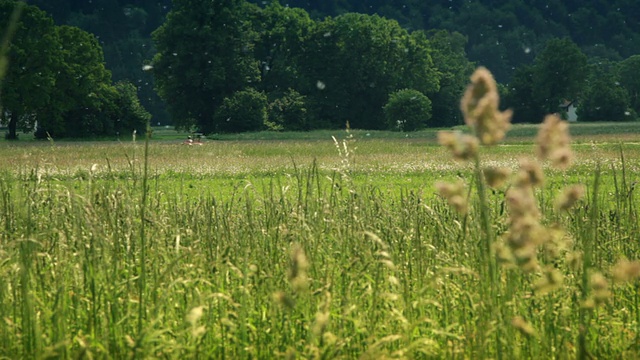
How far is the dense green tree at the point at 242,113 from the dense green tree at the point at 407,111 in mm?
11269

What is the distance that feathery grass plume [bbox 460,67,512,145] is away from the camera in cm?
220

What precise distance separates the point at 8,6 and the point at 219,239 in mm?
57029

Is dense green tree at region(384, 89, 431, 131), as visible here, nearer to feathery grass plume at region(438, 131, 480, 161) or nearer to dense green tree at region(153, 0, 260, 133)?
dense green tree at region(153, 0, 260, 133)

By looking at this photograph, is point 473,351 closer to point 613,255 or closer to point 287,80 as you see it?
point 613,255

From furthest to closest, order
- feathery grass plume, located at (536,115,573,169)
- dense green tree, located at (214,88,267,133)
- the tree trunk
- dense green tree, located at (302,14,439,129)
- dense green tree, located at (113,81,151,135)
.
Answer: dense green tree, located at (302,14,439,129) → dense green tree, located at (113,81,151,135) → dense green tree, located at (214,88,267,133) → the tree trunk → feathery grass plume, located at (536,115,573,169)

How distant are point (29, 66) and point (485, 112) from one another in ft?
188

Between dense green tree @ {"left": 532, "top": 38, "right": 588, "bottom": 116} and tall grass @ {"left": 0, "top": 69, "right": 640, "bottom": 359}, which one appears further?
dense green tree @ {"left": 532, "top": 38, "right": 588, "bottom": 116}

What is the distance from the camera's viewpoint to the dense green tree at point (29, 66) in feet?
174

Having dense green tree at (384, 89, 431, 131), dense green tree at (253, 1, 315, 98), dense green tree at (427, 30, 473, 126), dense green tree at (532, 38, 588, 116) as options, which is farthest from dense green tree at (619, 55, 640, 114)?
dense green tree at (253, 1, 315, 98)

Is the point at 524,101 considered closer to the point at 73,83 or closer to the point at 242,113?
the point at 242,113

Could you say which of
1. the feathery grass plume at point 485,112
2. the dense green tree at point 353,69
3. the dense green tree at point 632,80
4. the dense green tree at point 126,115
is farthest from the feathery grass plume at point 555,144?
the dense green tree at point 632,80

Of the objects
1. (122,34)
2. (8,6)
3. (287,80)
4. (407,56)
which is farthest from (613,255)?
(122,34)

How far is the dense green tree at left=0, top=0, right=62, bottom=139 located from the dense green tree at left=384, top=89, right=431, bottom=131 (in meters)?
27.2

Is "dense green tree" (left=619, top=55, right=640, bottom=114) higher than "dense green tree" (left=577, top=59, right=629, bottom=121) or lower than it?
higher
